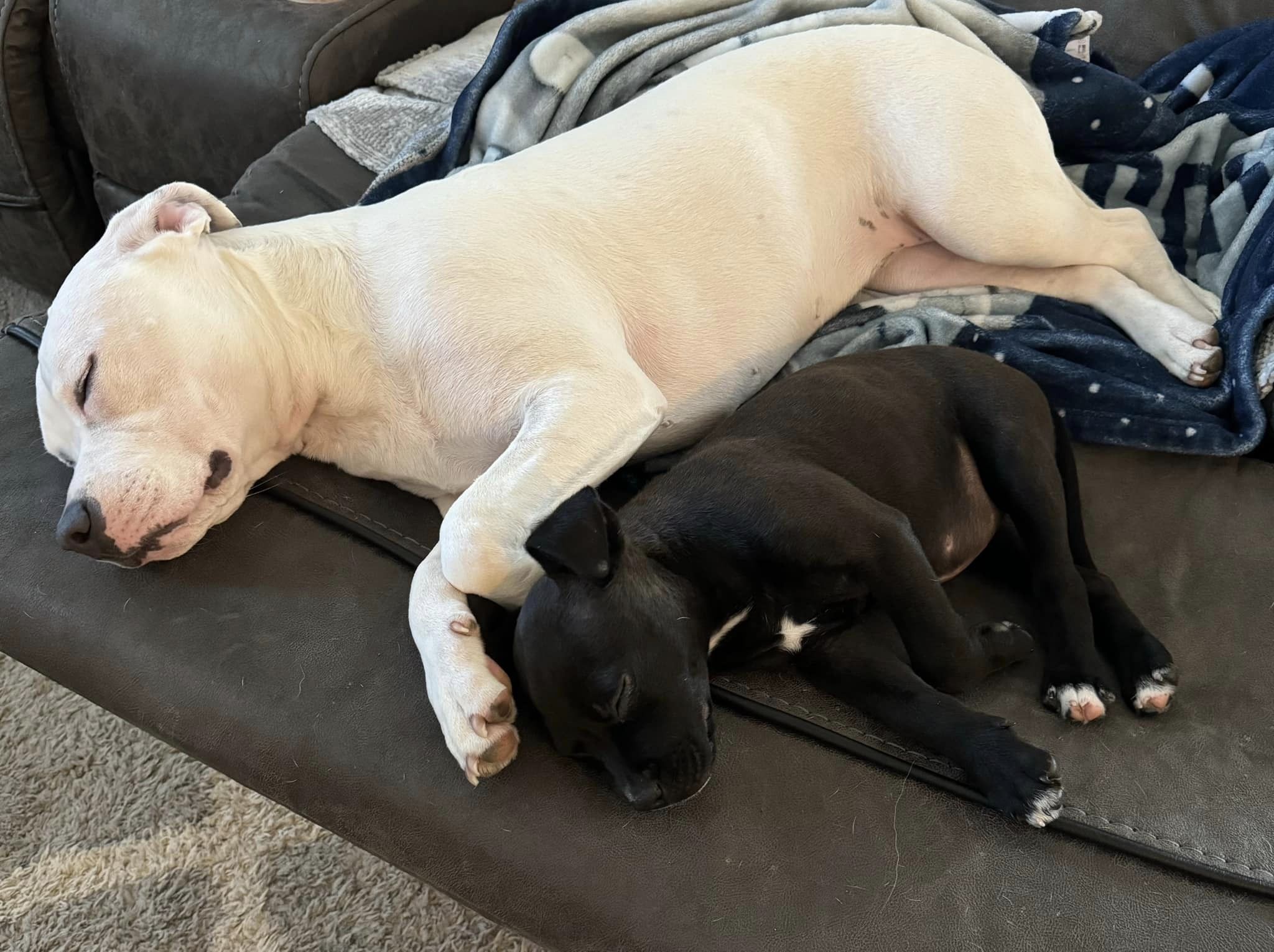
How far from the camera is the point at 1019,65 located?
215 cm

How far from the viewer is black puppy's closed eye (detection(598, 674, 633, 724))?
3.86ft

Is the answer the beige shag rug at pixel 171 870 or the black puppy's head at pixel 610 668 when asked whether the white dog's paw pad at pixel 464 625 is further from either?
the beige shag rug at pixel 171 870

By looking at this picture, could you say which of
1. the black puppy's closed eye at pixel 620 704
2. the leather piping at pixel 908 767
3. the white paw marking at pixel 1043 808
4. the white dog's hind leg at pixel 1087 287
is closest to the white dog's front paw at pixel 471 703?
the black puppy's closed eye at pixel 620 704

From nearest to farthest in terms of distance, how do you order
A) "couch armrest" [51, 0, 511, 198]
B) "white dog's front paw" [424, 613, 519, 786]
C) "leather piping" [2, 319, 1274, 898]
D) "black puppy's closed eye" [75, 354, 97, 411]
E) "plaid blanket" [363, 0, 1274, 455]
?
"leather piping" [2, 319, 1274, 898], "white dog's front paw" [424, 613, 519, 786], "black puppy's closed eye" [75, 354, 97, 411], "plaid blanket" [363, 0, 1274, 455], "couch armrest" [51, 0, 511, 198]

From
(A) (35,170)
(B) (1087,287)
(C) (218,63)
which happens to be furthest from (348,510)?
(A) (35,170)

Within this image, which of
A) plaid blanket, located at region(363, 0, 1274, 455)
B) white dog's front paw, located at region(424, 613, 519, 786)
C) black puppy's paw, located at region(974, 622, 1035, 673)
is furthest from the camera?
plaid blanket, located at region(363, 0, 1274, 455)

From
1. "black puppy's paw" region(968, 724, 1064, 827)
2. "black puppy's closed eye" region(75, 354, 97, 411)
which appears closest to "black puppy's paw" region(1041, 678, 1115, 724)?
"black puppy's paw" region(968, 724, 1064, 827)

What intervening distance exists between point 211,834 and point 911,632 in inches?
59.6

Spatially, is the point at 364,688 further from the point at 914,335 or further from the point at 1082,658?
the point at 914,335

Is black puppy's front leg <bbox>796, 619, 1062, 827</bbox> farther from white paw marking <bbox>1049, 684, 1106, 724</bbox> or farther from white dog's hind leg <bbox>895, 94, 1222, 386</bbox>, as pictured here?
white dog's hind leg <bbox>895, 94, 1222, 386</bbox>

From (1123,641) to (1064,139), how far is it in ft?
4.17

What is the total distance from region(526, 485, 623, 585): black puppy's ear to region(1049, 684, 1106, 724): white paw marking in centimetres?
62

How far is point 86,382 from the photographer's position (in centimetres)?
145

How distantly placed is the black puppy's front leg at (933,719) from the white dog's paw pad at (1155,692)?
20 cm
